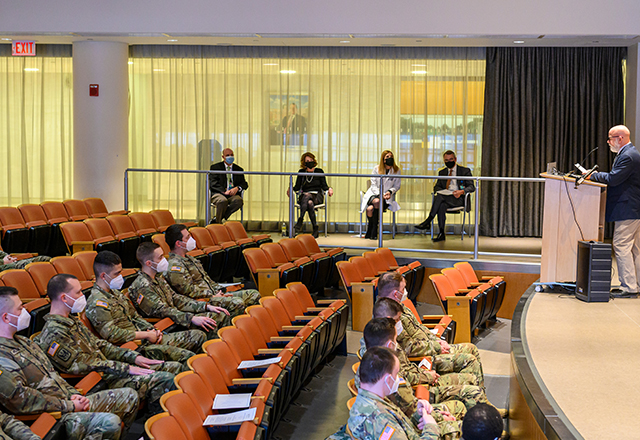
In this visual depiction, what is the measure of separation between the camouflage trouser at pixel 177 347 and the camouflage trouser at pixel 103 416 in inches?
28.6

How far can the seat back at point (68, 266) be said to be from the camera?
202 inches

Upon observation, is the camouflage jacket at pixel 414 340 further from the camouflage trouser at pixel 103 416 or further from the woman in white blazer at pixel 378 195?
the woman in white blazer at pixel 378 195

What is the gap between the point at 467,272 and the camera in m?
7.16

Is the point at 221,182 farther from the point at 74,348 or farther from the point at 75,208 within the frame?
the point at 74,348

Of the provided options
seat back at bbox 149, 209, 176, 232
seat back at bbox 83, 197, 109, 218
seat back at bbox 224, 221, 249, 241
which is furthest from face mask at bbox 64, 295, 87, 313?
seat back at bbox 83, 197, 109, 218

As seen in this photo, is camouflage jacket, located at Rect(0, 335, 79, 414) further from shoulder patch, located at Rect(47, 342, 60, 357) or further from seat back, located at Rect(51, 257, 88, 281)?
seat back, located at Rect(51, 257, 88, 281)

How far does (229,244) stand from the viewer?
23.5ft

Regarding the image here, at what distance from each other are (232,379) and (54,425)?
998mm

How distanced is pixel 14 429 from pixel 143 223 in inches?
196

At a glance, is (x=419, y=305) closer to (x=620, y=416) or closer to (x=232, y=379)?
(x=232, y=379)

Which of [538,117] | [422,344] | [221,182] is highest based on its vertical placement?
[538,117]

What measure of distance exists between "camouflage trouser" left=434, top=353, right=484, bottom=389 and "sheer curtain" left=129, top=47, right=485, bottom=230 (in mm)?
5530

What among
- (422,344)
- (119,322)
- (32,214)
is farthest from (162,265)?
(32,214)

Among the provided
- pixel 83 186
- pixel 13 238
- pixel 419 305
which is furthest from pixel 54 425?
pixel 83 186
